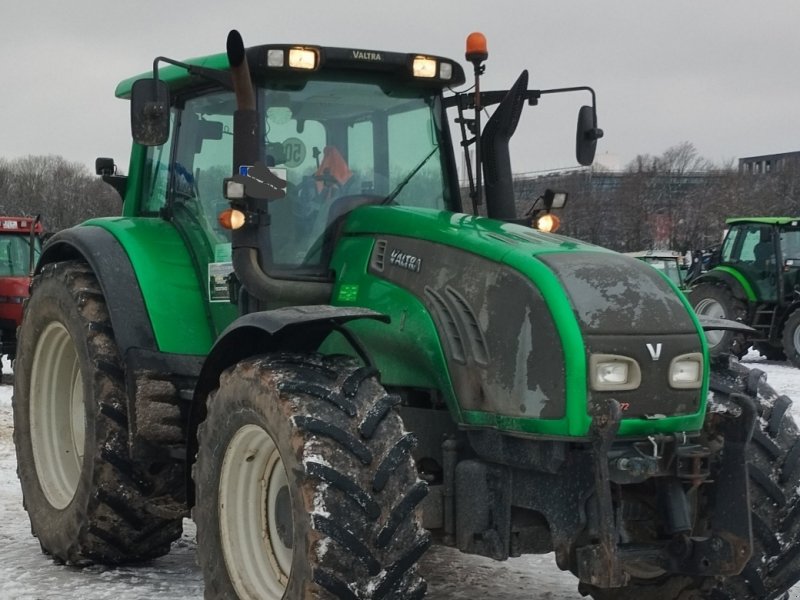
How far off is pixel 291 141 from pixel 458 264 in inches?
42.1

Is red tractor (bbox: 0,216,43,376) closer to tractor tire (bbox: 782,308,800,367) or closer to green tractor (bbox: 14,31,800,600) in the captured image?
green tractor (bbox: 14,31,800,600)

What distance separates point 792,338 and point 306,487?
14.2 m

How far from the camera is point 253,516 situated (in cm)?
430

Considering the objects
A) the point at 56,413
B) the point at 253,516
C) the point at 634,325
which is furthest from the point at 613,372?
the point at 56,413

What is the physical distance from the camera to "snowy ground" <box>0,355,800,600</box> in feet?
16.6

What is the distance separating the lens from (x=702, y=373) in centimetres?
396

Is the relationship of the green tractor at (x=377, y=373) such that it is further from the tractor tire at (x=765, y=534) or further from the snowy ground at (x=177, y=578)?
the snowy ground at (x=177, y=578)

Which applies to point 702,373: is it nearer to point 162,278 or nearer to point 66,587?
point 162,278

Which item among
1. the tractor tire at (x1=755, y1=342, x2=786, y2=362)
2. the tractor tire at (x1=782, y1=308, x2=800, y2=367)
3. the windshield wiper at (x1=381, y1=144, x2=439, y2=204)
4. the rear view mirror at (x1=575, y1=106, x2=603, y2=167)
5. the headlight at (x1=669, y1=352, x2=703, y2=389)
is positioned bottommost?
the tractor tire at (x1=755, y1=342, x2=786, y2=362)

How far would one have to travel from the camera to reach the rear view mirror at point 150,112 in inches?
178

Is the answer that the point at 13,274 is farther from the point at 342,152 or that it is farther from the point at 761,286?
the point at 342,152

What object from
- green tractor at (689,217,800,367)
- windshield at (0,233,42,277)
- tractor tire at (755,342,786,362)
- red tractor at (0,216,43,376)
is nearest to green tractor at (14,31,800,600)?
red tractor at (0,216,43,376)

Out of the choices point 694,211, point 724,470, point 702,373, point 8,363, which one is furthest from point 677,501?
point 694,211

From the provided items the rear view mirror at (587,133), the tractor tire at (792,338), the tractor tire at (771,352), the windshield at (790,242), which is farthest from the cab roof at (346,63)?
the tractor tire at (771,352)
